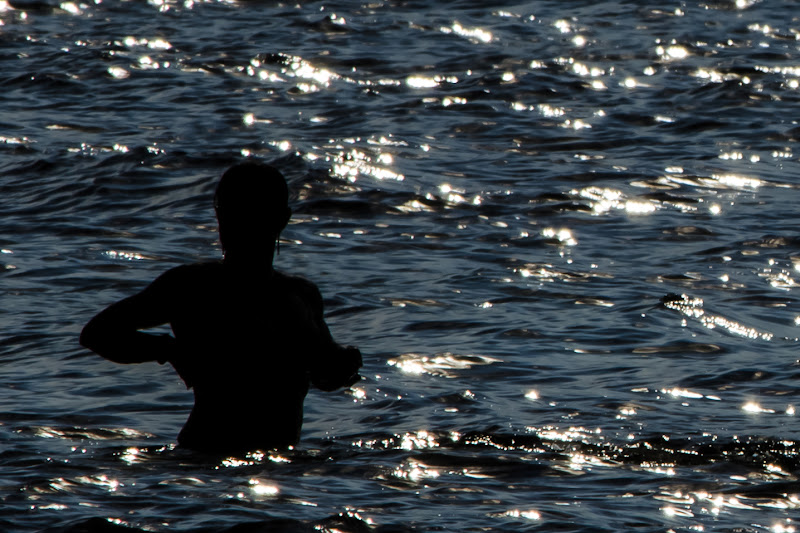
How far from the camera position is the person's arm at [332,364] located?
18.1ft

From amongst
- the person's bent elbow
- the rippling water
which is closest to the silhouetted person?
the person's bent elbow

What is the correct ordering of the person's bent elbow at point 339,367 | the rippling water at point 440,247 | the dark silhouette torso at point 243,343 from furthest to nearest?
the rippling water at point 440,247 → the dark silhouette torso at point 243,343 → the person's bent elbow at point 339,367

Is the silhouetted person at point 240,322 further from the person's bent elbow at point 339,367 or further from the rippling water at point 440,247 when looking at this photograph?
the rippling water at point 440,247

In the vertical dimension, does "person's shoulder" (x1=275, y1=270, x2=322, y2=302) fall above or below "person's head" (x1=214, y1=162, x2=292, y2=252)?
below

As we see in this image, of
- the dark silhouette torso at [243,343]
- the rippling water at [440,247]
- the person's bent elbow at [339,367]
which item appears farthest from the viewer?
the rippling water at [440,247]

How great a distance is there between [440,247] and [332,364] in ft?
20.8

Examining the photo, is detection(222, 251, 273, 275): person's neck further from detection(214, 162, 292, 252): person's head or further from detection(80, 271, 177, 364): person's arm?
detection(80, 271, 177, 364): person's arm

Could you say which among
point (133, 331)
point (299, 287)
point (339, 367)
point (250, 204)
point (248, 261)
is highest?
point (250, 204)

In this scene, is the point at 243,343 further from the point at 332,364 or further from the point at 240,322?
the point at 332,364

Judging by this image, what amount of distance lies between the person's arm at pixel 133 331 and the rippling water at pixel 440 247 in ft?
2.02

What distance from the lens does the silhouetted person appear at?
18.4 ft

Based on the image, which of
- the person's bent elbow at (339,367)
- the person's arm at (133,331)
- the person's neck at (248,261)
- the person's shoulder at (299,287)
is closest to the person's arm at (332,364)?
the person's bent elbow at (339,367)

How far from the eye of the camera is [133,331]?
18.4 ft

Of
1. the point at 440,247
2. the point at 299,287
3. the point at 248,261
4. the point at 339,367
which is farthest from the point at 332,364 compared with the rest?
the point at 440,247
